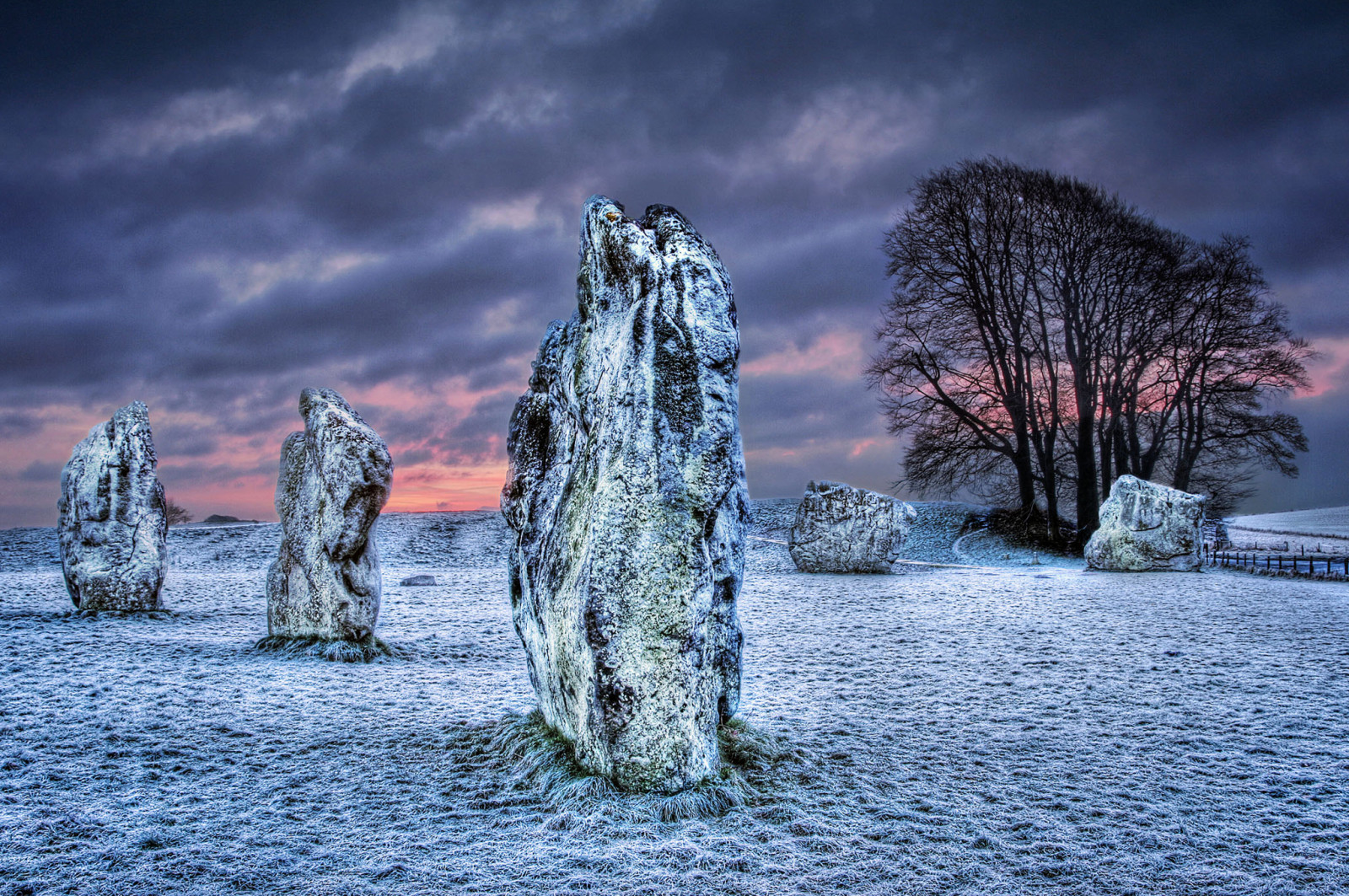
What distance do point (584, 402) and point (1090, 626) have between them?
7.17m

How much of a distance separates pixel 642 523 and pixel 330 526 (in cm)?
450

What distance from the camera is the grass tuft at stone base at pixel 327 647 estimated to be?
22.8ft

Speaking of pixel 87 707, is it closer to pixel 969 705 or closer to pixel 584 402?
pixel 584 402

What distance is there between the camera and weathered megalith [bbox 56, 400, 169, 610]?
8812 mm

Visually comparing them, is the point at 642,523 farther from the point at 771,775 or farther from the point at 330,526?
the point at 330,526

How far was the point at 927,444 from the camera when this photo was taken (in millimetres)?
21094

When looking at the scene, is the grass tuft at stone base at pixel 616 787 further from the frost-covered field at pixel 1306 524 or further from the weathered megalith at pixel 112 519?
the frost-covered field at pixel 1306 524

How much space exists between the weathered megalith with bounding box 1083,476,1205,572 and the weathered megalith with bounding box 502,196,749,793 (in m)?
12.4

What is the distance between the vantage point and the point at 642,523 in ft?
11.4

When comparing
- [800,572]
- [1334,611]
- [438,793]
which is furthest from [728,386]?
[800,572]

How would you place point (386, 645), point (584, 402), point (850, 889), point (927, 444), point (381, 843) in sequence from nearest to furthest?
point (850, 889) < point (381, 843) < point (584, 402) < point (386, 645) < point (927, 444)

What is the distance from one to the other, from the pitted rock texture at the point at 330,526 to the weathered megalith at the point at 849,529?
8.45m

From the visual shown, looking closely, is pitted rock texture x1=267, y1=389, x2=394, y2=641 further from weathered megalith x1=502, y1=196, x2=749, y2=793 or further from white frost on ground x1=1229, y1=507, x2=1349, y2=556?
white frost on ground x1=1229, y1=507, x2=1349, y2=556

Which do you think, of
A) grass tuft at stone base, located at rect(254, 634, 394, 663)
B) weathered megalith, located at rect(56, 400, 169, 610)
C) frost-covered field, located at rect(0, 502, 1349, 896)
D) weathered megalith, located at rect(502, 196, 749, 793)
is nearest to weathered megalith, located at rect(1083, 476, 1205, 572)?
frost-covered field, located at rect(0, 502, 1349, 896)
